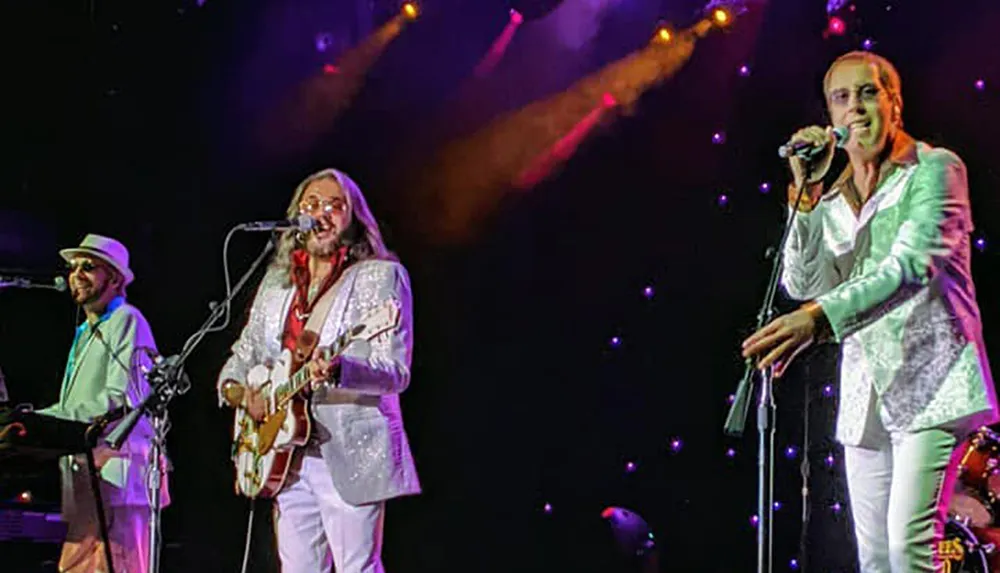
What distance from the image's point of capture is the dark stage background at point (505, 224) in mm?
6105

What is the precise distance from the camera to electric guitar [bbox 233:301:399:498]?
4266 millimetres

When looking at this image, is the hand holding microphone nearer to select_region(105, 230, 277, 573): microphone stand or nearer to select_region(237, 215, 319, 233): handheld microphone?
select_region(237, 215, 319, 233): handheld microphone

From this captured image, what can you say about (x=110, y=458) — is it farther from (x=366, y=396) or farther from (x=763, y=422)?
(x=763, y=422)

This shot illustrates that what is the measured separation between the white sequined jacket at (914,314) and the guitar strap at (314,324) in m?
1.93

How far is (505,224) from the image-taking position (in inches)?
267

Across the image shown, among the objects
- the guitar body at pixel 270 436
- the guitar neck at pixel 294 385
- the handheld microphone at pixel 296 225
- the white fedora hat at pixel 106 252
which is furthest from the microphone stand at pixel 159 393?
the white fedora hat at pixel 106 252

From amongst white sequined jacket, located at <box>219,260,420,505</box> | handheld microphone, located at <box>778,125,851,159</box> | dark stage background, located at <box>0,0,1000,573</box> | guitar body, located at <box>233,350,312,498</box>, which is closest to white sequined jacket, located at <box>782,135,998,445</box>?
handheld microphone, located at <box>778,125,851,159</box>

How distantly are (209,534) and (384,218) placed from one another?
2057 mm

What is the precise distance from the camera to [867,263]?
3.61 meters

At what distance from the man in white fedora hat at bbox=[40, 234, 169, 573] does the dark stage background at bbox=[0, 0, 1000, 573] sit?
103 centimetres

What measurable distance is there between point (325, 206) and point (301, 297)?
364mm

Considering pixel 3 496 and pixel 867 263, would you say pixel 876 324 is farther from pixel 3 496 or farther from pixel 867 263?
pixel 3 496

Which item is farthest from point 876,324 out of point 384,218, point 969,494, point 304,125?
point 304,125

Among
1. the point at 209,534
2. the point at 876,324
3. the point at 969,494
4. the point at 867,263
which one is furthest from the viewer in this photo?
the point at 209,534
